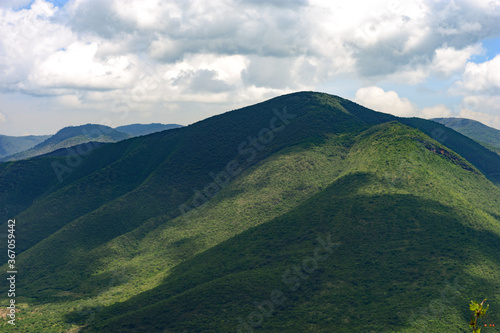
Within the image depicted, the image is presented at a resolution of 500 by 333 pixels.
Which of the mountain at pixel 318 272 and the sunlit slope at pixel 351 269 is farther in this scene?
the mountain at pixel 318 272

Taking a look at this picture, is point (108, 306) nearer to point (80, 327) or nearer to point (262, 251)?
point (80, 327)

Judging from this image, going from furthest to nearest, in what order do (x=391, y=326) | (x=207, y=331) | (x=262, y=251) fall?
1. (x=262, y=251)
2. (x=207, y=331)
3. (x=391, y=326)

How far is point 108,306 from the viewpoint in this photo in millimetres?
153375

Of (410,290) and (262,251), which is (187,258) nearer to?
(262,251)

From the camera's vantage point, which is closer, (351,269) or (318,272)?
(351,269)

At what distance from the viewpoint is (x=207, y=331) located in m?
121

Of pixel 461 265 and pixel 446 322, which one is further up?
pixel 461 265

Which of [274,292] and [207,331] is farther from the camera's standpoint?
[274,292]

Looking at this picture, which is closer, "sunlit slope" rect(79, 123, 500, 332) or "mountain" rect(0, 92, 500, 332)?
"sunlit slope" rect(79, 123, 500, 332)

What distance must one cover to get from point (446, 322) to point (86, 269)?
151m

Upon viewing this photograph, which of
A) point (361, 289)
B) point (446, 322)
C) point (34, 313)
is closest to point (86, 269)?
point (34, 313)

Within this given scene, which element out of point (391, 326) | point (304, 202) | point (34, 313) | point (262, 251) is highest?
point (304, 202)

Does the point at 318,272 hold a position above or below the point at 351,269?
below

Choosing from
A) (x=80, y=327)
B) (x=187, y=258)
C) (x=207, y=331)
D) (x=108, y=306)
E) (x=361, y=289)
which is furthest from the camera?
(x=187, y=258)
